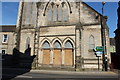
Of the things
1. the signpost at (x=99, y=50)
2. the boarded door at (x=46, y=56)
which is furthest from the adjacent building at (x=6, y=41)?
the signpost at (x=99, y=50)

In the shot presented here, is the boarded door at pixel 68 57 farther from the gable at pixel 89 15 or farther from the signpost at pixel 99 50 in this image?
the gable at pixel 89 15

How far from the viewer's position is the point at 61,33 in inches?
764

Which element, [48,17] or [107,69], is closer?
[107,69]

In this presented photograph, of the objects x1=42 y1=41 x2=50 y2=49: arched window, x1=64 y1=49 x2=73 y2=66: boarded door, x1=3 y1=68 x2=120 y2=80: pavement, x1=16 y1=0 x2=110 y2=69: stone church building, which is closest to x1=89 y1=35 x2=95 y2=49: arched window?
x1=16 y1=0 x2=110 y2=69: stone church building

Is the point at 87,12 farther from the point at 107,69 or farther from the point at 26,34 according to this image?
the point at 26,34

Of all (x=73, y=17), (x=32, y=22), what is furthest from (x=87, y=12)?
(x=32, y=22)

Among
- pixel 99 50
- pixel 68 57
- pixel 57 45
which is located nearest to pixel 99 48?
pixel 99 50

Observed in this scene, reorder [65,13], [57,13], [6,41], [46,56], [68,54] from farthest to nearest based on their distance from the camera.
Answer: [6,41] → [57,13] → [65,13] → [46,56] → [68,54]

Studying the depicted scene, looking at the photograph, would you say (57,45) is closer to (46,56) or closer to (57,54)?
→ (57,54)

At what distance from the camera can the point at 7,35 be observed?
89.4ft

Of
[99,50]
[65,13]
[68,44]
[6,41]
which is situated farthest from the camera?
[6,41]

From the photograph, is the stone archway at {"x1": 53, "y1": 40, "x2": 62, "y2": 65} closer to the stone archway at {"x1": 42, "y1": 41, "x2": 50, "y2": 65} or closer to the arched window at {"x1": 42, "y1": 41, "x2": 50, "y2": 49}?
the stone archway at {"x1": 42, "y1": 41, "x2": 50, "y2": 65}

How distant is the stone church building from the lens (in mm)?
18469

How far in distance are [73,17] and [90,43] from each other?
4.52m
